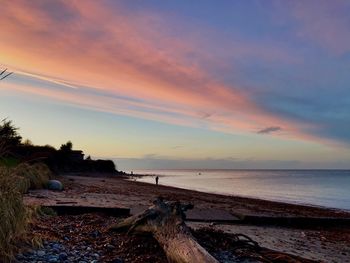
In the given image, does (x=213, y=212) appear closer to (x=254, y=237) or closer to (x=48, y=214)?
(x=254, y=237)

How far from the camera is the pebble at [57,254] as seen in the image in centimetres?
535

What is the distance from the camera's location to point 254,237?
886 centimetres

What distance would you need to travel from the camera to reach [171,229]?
241 inches

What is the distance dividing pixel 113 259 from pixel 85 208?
4.98 metres

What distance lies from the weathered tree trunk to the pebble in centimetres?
97

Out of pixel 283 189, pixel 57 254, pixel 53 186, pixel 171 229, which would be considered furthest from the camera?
pixel 283 189

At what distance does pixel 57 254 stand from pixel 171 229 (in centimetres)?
165

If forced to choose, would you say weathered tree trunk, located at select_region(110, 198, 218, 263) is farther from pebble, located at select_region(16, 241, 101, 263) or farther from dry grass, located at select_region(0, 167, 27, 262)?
dry grass, located at select_region(0, 167, 27, 262)

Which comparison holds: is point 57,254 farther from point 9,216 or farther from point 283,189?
point 283,189

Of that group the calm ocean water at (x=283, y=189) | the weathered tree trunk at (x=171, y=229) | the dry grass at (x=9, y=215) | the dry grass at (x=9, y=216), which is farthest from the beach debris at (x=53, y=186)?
the calm ocean water at (x=283, y=189)

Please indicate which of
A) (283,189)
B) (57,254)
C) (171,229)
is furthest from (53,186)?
(283,189)

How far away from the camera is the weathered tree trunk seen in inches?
198

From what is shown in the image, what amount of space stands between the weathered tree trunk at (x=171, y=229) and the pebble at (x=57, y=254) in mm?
974

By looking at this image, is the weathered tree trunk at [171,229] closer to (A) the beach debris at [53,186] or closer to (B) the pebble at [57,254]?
(B) the pebble at [57,254]
